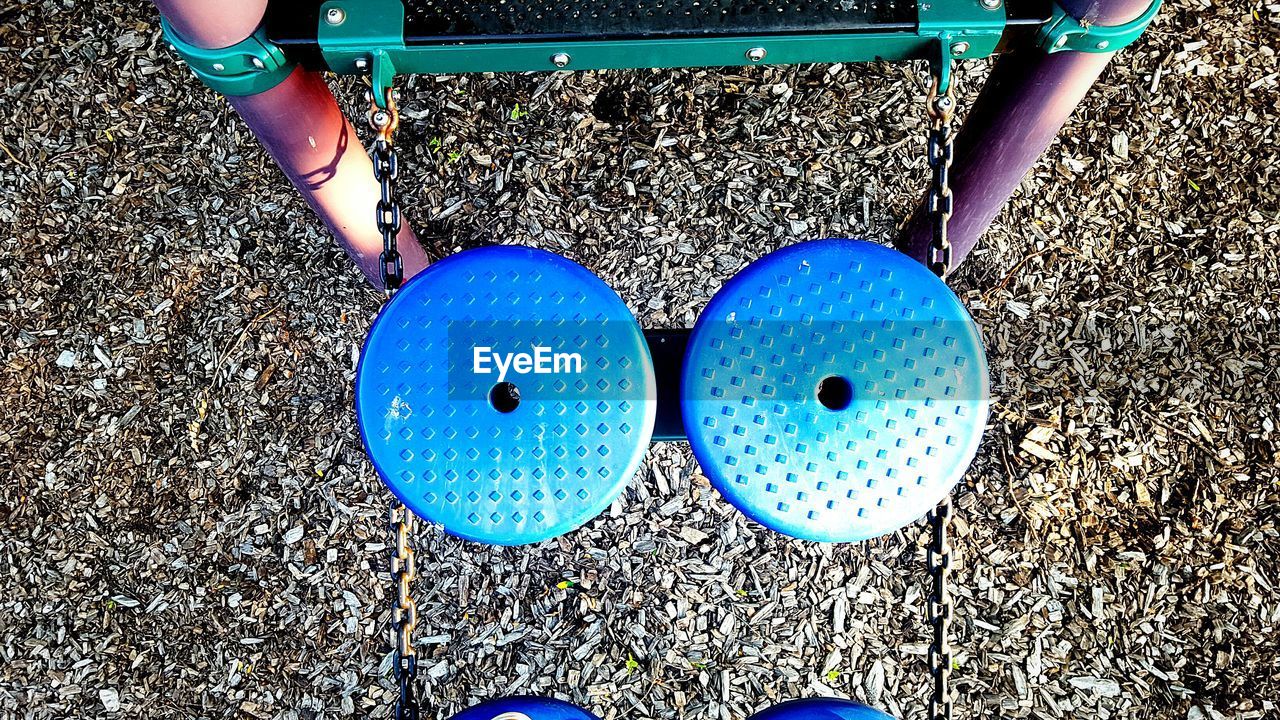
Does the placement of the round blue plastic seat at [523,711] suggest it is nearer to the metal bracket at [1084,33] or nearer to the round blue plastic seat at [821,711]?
the round blue plastic seat at [821,711]

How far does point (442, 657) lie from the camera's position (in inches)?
110

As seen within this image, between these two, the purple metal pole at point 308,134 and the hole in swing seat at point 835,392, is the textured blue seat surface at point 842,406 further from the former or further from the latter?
the purple metal pole at point 308,134

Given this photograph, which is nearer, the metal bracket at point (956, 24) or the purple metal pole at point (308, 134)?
the purple metal pole at point (308, 134)

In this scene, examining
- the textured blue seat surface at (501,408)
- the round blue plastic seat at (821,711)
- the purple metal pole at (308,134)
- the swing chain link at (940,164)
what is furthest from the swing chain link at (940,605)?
the purple metal pole at (308,134)

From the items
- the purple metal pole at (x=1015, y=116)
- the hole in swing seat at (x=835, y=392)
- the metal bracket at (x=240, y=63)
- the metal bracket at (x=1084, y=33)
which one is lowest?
the hole in swing seat at (x=835, y=392)

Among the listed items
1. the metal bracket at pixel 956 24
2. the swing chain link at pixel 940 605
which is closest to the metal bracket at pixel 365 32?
the metal bracket at pixel 956 24

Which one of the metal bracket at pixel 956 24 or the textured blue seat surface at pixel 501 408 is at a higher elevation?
the metal bracket at pixel 956 24

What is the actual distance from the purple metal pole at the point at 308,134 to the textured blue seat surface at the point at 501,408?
20.7 inches

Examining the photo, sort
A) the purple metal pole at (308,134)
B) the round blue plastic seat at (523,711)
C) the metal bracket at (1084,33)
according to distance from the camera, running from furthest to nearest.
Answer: the round blue plastic seat at (523,711) → the metal bracket at (1084,33) → the purple metal pole at (308,134)

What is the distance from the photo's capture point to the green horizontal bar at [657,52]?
189 cm

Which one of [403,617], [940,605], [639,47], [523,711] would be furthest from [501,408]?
[940,605]

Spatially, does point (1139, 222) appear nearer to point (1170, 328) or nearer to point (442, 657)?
point (1170, 328)

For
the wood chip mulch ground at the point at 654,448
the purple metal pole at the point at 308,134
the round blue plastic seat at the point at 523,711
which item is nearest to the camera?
the purple metal pole at the point at 308,134

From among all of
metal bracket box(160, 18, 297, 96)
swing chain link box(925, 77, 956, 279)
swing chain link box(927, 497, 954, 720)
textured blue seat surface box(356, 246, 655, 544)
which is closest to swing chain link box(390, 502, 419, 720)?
textured blue seat surface box(356, 246, 655, 544)
